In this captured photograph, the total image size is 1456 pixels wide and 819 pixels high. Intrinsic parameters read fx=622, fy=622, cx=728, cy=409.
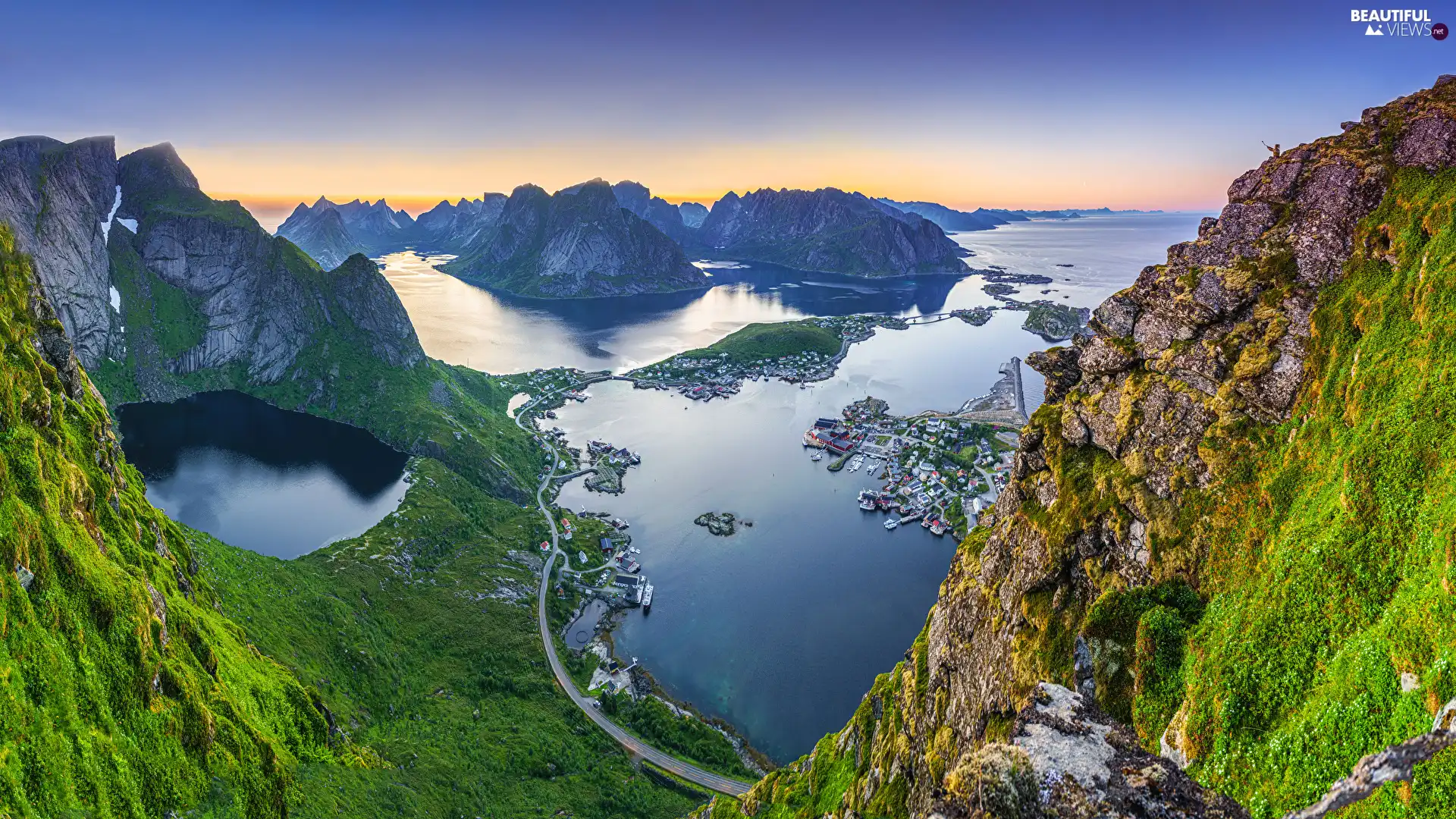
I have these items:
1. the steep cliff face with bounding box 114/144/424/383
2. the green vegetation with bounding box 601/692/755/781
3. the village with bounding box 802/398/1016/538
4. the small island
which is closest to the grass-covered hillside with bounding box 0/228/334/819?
the green vegetation with bounding box 601/692/755/781

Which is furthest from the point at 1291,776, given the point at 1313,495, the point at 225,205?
the point at 225,205

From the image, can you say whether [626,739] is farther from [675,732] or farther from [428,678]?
[428,678]

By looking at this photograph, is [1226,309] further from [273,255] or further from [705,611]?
[273,255]

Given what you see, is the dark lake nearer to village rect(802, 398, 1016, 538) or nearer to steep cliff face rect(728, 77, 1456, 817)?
village rect(802, 398, 1016, 538)

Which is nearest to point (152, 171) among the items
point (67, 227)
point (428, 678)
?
point (67, 227)

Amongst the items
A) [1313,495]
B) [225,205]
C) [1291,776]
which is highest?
[225,205]

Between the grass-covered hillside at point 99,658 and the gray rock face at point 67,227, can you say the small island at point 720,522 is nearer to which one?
the grass-covered hillside at point 99,658

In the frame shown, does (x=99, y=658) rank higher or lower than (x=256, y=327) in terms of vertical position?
lower
